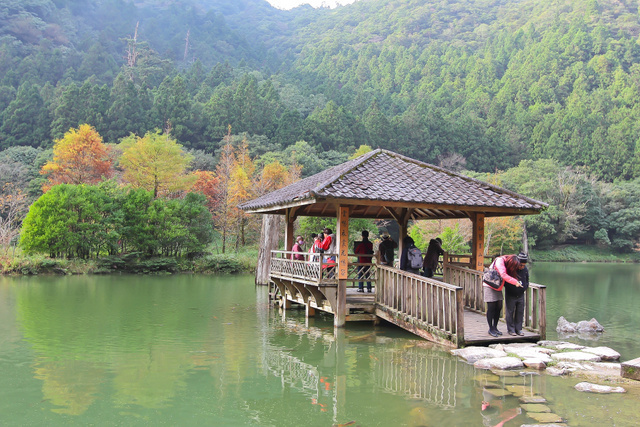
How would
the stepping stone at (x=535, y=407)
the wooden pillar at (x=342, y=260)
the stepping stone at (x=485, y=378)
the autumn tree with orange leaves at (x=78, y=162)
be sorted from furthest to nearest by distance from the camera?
the autumn tree with orange leaves at (x=78, y=162), the wooden pillar at (x=342, y=260), the stepping stone at (x=485, y=378), the stepping stone at (x=535, y=407)

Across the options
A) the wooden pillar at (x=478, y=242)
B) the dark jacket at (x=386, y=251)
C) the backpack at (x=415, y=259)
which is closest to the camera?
the backpack at (x=415, y=259)

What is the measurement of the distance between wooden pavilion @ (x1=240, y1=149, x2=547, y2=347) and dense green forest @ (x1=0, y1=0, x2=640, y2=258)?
31.8m

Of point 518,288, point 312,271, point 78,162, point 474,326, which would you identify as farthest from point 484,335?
point 78,162

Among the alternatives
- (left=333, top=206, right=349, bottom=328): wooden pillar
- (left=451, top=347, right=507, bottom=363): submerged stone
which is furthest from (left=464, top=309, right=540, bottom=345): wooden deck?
(left=333, top=206, right=349, bottom=328): wooden pillar

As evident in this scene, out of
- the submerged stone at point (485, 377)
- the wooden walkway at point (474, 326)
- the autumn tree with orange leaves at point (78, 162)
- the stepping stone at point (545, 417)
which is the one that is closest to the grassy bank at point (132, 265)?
the autumn tree with orange leaves at point (78, 162)

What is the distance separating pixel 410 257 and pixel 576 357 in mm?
4031

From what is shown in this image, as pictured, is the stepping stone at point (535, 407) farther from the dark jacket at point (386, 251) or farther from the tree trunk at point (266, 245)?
the tree trunk at point (266, 245)

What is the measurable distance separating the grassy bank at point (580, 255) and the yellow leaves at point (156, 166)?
32.1m

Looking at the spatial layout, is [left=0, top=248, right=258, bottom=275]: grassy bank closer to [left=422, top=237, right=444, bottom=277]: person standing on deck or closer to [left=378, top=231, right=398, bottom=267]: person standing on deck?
[left=378, top=231, right=398, bottom=267]: person standing on deck

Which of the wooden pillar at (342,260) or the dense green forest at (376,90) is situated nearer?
the wooden pillar at (342,260)

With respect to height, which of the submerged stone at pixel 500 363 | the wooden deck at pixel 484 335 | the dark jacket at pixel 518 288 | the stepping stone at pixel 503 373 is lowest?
the stepping stone at pixel 503 373

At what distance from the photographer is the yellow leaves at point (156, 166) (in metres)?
32.2

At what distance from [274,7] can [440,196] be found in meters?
154

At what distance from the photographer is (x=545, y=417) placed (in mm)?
6031
